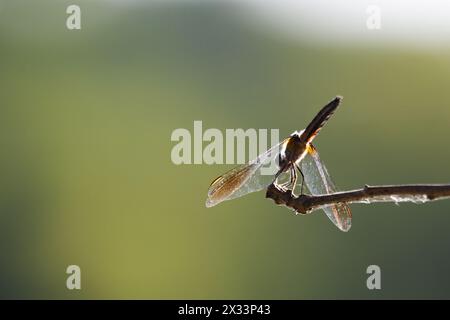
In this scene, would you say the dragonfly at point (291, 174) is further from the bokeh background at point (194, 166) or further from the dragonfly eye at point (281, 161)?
the bokeh background at point (194, 166)

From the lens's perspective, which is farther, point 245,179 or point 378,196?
point 245,179

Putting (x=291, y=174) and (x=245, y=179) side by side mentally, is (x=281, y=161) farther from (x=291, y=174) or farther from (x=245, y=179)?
(x=245, y=179)

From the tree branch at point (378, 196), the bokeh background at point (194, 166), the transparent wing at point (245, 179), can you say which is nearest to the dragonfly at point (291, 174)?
the transparent wing at point (245, 179)

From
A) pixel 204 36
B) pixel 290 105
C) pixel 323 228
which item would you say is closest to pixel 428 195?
pixel 323 228

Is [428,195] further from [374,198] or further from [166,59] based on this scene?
[166,59]

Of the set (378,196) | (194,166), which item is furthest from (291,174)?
(194,166)

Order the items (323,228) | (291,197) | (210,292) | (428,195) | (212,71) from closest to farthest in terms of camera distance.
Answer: (428,195), (291,197), (210,292), (323,228), (212,71)
